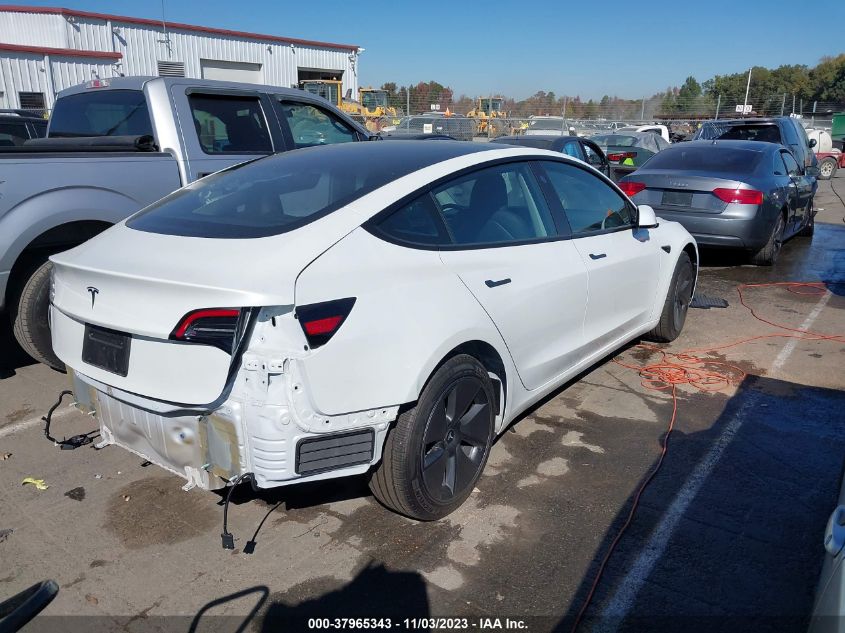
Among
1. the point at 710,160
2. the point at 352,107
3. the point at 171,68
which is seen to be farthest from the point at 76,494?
the point at 352,107

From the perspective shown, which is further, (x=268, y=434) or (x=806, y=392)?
(x=806, y=392)

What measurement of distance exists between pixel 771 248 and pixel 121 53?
27.8 metres

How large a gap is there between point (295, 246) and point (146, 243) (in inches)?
30.9

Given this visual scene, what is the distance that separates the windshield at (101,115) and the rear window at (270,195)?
2.41 m

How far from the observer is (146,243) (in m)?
2.99

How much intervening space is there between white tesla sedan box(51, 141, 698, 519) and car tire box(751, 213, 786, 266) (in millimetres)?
5798

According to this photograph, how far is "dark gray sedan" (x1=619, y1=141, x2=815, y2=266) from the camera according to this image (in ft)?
26.4

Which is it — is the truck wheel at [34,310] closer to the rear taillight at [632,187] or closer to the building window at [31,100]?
the rear taillight at [632,187]

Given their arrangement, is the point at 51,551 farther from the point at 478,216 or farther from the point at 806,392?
the point at 806,392

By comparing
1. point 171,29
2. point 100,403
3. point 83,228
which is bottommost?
point 100,403

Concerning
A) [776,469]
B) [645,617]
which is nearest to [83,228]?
[645,617]

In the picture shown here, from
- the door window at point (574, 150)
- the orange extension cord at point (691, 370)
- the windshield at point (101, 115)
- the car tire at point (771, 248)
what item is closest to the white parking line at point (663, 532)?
the orange extension cord at point (691, 370)

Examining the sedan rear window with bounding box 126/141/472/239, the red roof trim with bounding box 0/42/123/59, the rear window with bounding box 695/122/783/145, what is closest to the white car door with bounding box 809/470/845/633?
the sedan rear window with bounding box 126/141/472/239

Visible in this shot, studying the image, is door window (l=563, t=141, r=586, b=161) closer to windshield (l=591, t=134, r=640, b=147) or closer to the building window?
windshield (l=591, t=134, r=640, b=147)
